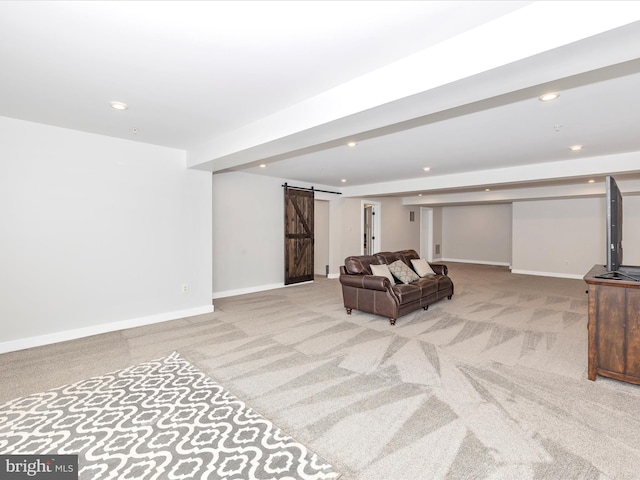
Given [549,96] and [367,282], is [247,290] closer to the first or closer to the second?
[367,282]

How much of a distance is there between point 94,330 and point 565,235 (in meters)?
10.8

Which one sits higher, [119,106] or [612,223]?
[119,106]

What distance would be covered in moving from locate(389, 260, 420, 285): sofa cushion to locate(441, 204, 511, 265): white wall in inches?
291

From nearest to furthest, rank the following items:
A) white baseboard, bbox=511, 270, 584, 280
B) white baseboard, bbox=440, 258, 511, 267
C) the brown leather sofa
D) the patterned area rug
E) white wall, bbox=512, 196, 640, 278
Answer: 1. the patterned area rug
2. the brown leather sofa
3. white wall, bbox=512, 196, 640, 278
4. white baseboard, bbox=511, 270, 584, 280
5. white baseboard, bbox=440, 258, 511, 267

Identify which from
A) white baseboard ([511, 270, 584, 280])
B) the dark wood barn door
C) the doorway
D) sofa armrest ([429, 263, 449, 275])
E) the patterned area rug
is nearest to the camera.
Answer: the patterned area rug

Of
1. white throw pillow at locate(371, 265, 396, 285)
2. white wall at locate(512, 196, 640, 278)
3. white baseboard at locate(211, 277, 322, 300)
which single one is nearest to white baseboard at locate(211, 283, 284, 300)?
white baseboard at locate(211, 277, 322, 300)

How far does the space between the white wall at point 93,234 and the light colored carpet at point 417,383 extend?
0.37 m

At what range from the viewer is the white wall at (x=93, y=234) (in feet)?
11.5

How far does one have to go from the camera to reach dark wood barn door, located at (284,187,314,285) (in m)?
7.26

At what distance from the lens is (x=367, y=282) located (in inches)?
183

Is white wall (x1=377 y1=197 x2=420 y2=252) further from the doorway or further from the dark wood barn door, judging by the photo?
the dark wood barn door

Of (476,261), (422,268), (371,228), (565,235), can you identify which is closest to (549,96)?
(422,268)

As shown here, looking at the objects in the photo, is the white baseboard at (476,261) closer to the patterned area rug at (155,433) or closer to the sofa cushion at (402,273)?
the sofa cushion at (402,273)

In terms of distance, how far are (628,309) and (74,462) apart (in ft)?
13.8
